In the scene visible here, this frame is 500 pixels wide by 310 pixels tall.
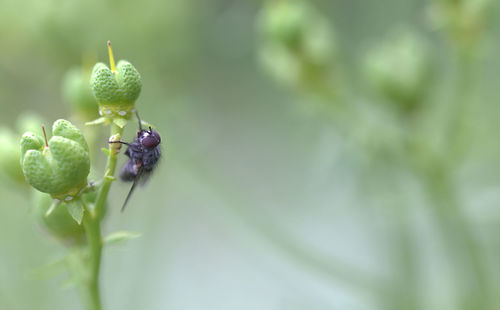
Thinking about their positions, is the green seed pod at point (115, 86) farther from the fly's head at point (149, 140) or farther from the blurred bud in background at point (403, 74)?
the blurred bud in background at point (403, 74)

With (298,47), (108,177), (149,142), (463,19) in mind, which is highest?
(463,19)

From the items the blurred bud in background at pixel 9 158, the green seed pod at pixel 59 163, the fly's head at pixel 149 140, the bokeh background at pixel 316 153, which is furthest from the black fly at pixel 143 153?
the blurred bud in background at pixel 9 158

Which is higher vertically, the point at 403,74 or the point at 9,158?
the point at 403,74

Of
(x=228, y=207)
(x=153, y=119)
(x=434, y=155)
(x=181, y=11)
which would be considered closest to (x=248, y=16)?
(x=181, y=11)

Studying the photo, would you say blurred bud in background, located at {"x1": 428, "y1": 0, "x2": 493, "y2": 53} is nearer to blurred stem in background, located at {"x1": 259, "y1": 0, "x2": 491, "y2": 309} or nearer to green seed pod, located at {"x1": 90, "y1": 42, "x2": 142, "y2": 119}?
blurred stem in background, located at {"x1": 259, "y1": 0, "x2": 491, "y2": 309}

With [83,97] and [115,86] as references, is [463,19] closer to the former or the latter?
[83,97]

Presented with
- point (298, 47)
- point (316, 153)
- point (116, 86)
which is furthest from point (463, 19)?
point (116, 86)

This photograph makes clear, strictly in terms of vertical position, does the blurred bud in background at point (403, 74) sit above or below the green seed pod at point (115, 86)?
above
